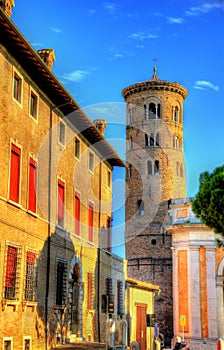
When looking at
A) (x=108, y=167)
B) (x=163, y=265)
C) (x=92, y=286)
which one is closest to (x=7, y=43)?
(x=92, y=286)

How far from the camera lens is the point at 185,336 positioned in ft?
123

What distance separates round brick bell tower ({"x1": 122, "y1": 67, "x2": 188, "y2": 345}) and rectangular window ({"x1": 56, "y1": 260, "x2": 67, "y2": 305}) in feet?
103

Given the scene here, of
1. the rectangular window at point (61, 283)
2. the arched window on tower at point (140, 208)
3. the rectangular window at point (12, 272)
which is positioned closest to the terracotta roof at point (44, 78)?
the rectangular window at point (12, 272)

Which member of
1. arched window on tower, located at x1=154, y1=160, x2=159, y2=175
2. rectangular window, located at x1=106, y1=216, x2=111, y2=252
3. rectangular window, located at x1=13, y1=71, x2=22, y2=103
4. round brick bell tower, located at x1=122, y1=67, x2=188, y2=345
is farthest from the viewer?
arched window on tower, located at x1=154, y1=160, x2=159, y2=175

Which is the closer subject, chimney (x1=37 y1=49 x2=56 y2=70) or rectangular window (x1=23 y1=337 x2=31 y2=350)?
rectangular window (x1=23 y1=337 x2=31 y2=350)

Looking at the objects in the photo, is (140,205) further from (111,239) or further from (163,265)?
(111,239)

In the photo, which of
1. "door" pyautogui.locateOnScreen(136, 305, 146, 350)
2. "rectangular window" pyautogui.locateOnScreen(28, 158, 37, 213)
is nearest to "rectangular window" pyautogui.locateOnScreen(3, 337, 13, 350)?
"rectangular window" pyautogui.locateOnScreen(28, 158, 37, 213)

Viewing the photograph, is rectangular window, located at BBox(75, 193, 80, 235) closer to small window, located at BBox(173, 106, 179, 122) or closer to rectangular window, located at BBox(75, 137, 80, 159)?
rectangular window, located at BBox(75, 137, 80, 159)

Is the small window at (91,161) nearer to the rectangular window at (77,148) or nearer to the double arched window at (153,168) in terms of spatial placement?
the rectangular window at (77,148)

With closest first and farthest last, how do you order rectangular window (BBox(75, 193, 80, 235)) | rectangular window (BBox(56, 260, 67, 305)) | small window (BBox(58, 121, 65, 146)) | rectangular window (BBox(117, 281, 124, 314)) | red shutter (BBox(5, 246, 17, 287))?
red shutter (BBox(5, 246, 17, 287)) → rectangular window (BBox(56, 260, 67, 305)) → small window (BBox(58, 121, 65, 146)) → rectangular window (BBox(75, 193, 80, 235)) → rectangular window (BBox(117, 281, 124, 314))

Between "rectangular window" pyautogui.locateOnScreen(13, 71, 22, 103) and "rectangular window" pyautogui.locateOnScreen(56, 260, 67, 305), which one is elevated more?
"rectangular window" pyautogui.locateOnScreen(13, 71, 22, 103)

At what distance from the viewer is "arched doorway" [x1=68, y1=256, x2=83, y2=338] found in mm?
24203

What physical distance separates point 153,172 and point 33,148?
127 feet

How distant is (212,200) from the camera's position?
76.1ft
